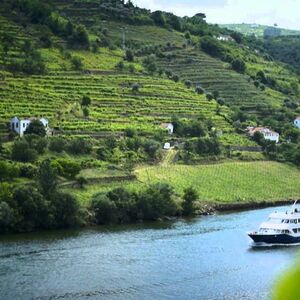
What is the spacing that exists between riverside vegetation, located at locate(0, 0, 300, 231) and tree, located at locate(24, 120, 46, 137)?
0.17m

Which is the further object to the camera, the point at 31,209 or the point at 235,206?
the point at 235,206

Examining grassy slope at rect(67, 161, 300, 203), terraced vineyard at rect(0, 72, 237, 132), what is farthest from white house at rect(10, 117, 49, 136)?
grassy slope at rect(67, 161, 300, 203)

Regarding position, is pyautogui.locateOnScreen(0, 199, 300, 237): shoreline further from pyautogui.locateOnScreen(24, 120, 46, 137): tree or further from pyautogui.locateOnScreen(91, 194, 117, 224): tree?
pyautogui.locateOnScreen(24, 120, 46, 137): tree

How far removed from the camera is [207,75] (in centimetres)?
9119

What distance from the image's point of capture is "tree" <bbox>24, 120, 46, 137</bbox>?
58250 mm

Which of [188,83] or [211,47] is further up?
[211,47]

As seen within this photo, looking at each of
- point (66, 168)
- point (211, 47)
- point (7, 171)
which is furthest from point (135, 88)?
point (7, 171)

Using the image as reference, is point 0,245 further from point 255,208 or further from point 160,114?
point 160,114

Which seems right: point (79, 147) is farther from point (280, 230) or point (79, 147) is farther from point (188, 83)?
point (188, 83)

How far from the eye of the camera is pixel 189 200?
5191 centimetres

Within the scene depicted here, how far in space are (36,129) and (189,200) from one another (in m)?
15.0

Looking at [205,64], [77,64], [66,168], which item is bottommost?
[66,168]

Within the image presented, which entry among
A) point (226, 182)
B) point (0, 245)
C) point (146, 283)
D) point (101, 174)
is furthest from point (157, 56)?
point (146, 283)

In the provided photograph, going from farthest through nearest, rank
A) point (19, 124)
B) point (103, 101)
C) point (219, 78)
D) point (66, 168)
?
point (219, 78)
point (103, 101)
point (19, 124)
point (66, 168)
